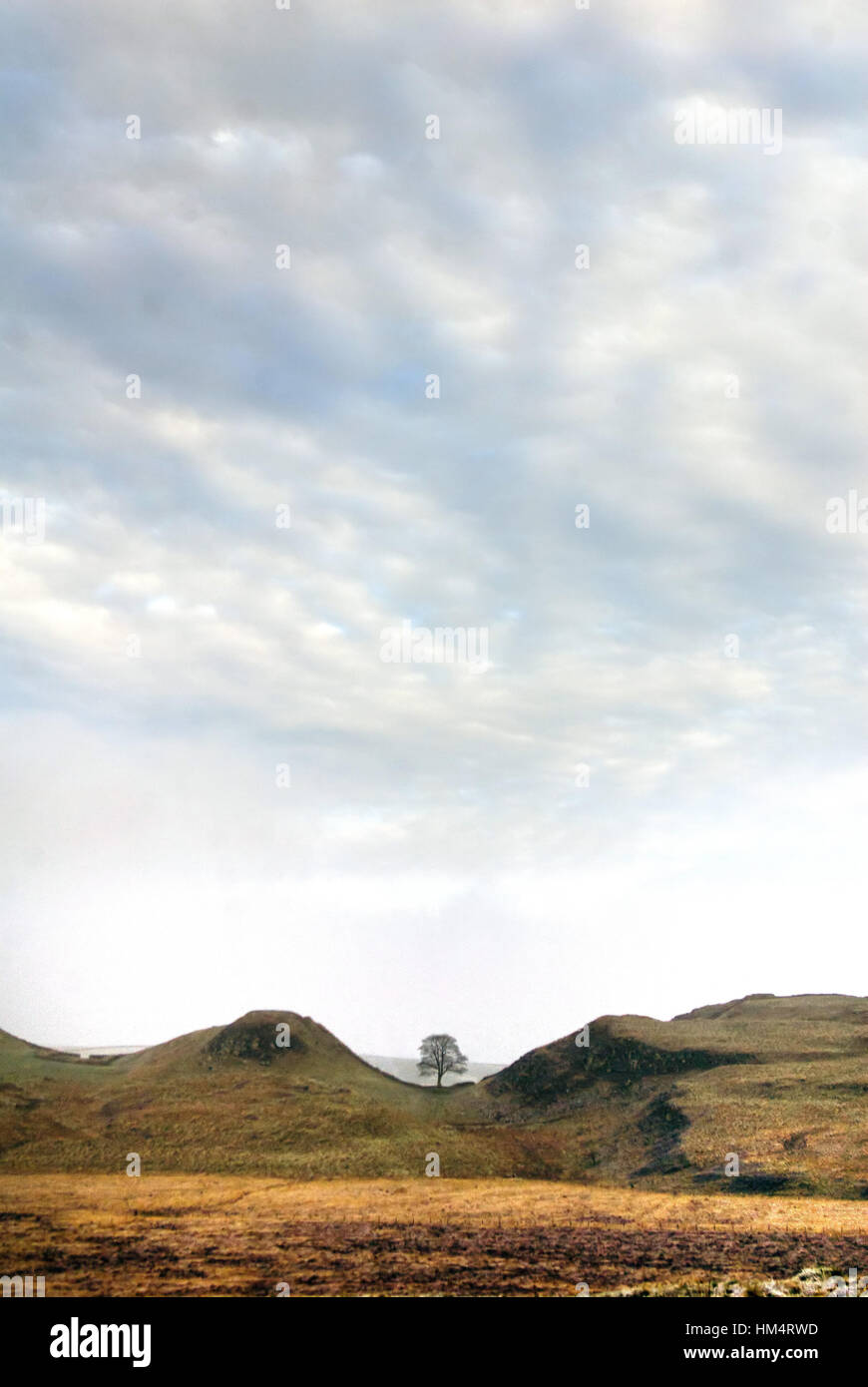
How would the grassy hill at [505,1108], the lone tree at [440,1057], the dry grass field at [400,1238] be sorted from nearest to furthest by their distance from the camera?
1. the dry grass field at [400,1238]
2. the grassy hill at [505,1108]
3. the lone tree at [440,1057]

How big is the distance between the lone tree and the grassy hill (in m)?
11.9

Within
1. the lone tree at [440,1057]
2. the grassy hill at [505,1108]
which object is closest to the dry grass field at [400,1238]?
the grassy hill at [505,1108]

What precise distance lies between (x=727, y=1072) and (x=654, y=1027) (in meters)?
14.9

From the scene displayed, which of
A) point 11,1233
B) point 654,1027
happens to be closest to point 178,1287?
point 11,1233

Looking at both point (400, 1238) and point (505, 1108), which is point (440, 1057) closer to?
point (505, 1108)

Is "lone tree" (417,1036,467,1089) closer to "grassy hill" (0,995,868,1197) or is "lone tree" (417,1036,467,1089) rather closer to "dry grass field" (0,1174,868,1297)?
"grassy hill" (0,995,868,1197)

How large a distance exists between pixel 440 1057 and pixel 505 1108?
27368 mm

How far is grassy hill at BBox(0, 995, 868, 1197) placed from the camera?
56559mm

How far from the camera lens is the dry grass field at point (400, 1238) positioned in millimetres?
30312

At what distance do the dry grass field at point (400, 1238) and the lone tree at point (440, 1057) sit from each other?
55.0m

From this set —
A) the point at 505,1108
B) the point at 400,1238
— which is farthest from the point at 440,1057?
the point at 400,1238

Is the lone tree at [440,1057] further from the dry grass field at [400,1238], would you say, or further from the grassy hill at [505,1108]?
the dry grass field at [400,1238]

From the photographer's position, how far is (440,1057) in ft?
348
